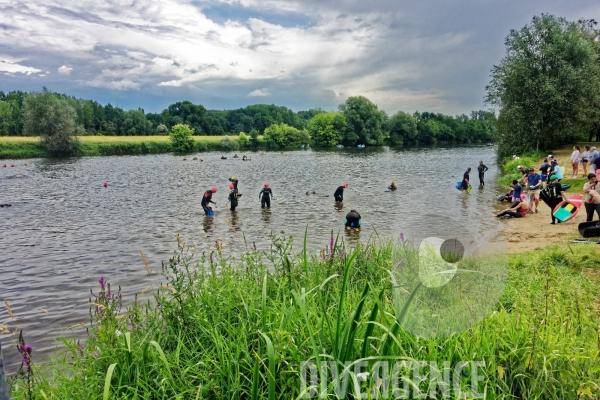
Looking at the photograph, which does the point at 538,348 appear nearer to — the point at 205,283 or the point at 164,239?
the point at 205,283

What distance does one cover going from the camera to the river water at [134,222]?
8.59 metres

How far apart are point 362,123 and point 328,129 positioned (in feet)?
34.1

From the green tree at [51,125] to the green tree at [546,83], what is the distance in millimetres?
61803

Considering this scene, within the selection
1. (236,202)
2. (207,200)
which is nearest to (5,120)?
(236,202)

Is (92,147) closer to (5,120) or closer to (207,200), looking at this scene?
(5,120)

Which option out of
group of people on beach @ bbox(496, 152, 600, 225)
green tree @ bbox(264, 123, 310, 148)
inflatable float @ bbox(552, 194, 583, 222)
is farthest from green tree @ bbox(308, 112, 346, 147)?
Result: inflatable float @ bbox(552, 194, 583, 222)

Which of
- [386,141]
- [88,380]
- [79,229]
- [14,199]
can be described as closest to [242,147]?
[386,141]

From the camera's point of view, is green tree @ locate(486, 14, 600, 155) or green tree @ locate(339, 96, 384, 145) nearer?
green tree @ locate(486, 14, 600, 155)

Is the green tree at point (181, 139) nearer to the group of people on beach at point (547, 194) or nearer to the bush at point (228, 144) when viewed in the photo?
the bush at point (228, 144)

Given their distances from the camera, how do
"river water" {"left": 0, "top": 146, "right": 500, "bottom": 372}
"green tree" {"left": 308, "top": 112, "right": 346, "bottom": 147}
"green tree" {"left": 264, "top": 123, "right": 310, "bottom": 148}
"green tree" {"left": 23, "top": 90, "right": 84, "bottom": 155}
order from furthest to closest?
"green tree" {"left": 308, "top": 112, "right": 346, "bottom": 147}, "green tree" {"left": 264, "top": 123, "right": 310, "bottom": 148}, "green tree" {"left": 23, "top": 90, "right": 84, "bottom": 155}, "river water" {"left": 0, "top": 146, "right": 500, "bottom": 372}

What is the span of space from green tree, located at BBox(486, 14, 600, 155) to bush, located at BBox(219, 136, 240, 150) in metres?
62.6

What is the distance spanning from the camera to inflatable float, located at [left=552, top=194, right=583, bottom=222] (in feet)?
45.2

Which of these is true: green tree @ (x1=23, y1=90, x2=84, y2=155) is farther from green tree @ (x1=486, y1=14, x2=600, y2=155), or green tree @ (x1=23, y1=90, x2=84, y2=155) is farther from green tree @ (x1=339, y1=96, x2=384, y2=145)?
green tree @ (x1=339, y1=96, x2=384, y2=145)

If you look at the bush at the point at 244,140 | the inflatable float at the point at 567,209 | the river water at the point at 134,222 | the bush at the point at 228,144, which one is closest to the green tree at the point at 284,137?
the bush at the point at 244,140
